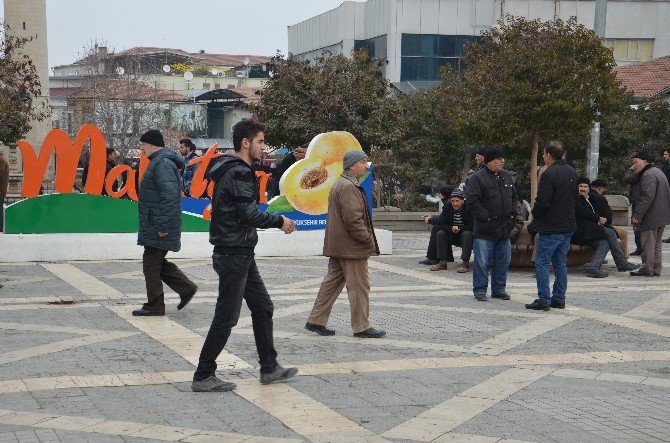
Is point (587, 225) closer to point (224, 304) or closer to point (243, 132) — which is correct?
point (243, 132)

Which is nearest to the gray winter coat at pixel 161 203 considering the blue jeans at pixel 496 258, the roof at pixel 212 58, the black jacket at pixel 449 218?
the blue jeans at pixel 496 258

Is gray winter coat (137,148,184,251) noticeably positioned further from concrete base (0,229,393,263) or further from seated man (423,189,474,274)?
seated man (423,189,474,274)

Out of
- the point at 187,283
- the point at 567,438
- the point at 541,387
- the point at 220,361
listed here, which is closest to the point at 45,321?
the point at 187,283

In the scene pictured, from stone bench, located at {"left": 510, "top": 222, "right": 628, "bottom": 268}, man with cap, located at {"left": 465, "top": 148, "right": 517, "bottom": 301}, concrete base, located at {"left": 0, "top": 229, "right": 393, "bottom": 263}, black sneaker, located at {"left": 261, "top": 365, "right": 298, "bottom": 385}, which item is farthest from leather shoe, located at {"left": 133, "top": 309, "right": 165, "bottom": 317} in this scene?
stone bench, located at {"left": 510, "top": 222, "right": 628, "bottom": 268}

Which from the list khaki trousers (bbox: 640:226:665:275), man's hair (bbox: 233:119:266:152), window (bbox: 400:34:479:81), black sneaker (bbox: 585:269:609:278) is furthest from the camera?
window (bbox: 400:34:479:81)

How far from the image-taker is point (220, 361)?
7836 mm

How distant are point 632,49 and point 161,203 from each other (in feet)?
190

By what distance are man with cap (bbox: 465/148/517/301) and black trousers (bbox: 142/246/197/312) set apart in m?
3.34

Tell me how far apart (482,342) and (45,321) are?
13.6 ft

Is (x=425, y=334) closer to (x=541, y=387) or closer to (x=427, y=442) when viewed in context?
(x=541, y=387)

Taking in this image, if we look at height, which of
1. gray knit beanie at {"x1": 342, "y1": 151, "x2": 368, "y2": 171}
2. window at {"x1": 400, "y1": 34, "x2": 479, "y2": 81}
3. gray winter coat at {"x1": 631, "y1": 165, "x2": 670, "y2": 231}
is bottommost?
gray winter coat at {"x1": 631, "y1": 165, "x2": 670, "y2": 231}

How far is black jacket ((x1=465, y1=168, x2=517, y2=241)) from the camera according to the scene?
37.5 ft

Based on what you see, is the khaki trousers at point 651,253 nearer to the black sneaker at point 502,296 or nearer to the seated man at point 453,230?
the seated man at point 453,230

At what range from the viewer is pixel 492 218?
11.4 meters
